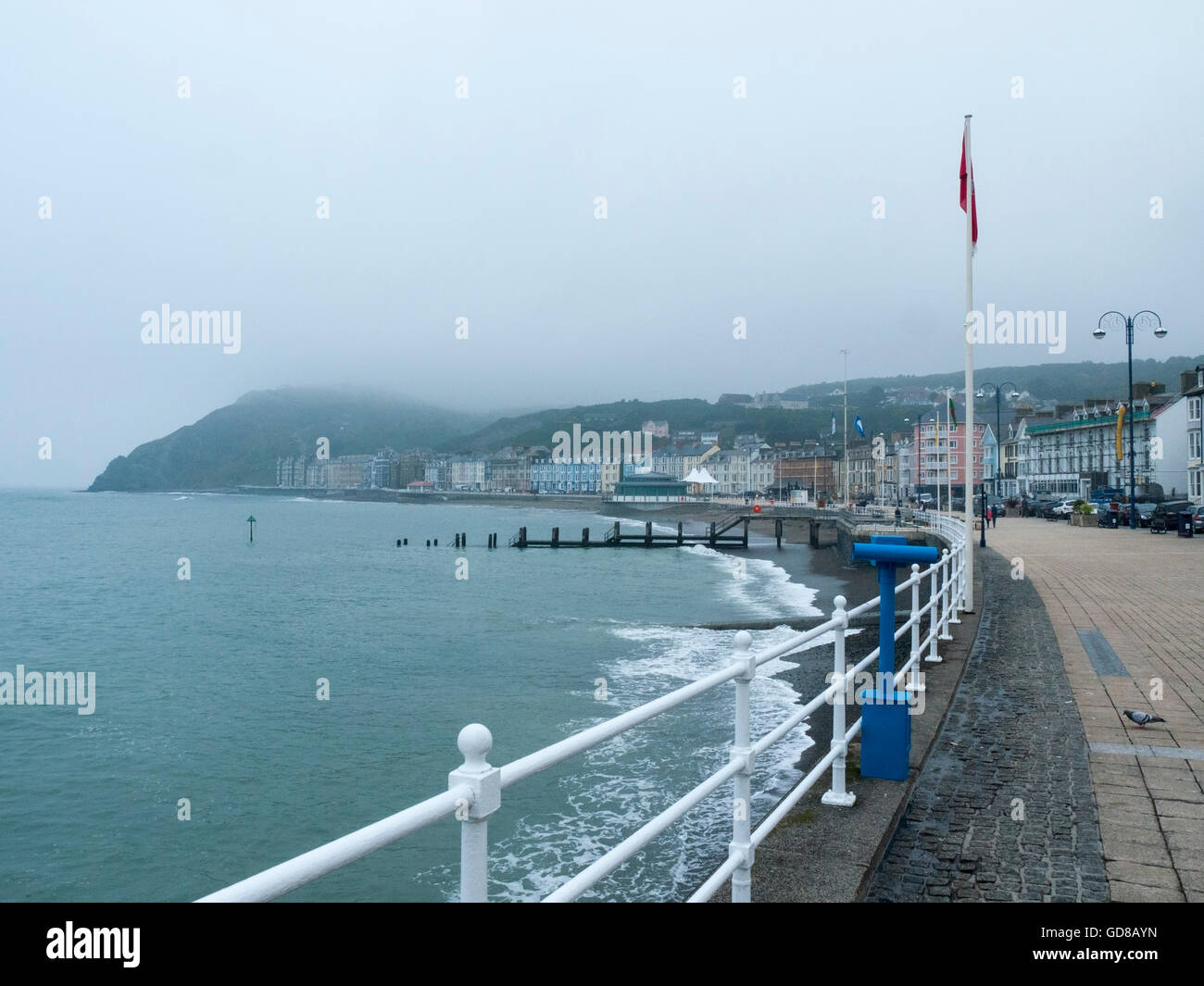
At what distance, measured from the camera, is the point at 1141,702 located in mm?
8336

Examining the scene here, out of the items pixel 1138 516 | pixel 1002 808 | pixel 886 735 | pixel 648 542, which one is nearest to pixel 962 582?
pixel 886 735

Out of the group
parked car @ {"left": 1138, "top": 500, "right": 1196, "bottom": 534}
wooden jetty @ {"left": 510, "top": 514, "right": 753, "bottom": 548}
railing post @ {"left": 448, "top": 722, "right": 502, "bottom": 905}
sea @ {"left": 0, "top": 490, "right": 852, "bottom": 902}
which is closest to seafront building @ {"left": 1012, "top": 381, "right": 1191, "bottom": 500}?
parked car @ {"left": 1138, "top": 500, "right": 1196, "bottom": 534}

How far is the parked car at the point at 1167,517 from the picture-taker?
116 feet

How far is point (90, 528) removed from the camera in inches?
4085

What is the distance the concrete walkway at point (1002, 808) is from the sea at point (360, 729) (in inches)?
112

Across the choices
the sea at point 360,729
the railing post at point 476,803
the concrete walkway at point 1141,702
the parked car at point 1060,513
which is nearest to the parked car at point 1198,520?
the concrete walkway at point 1141,702

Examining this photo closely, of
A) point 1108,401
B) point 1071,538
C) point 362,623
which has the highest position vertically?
point 1108,401

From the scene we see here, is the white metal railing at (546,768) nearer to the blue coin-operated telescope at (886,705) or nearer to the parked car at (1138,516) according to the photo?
the blue coin-operated telescope at (886,705)

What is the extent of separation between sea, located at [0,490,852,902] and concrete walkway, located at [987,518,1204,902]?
143 inches

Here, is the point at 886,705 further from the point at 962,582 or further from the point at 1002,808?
the point at 962,582

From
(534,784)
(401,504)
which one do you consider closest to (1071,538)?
(534,784)

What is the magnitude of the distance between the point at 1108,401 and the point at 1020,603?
72691 millimetres
